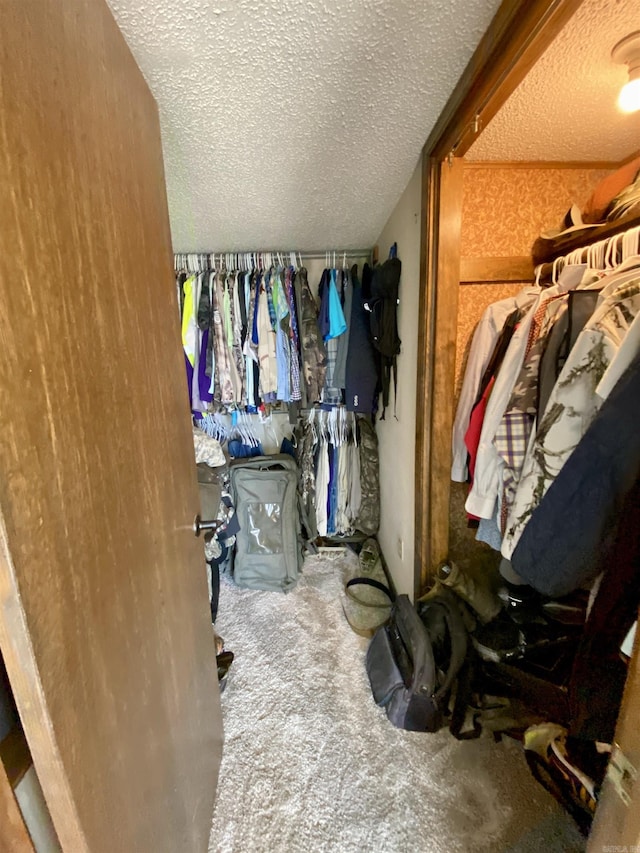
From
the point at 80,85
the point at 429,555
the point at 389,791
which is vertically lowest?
the point at 389,791

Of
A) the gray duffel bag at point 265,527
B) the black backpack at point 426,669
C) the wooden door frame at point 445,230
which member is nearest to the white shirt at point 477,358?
the wooden door frame at point 445,230

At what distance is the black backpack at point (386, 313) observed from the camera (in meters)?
1.65

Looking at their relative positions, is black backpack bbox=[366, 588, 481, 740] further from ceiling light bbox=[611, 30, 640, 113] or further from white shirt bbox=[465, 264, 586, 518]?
ceiling light bbox=[611, 30, 640, 113]

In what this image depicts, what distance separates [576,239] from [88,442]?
1484mm

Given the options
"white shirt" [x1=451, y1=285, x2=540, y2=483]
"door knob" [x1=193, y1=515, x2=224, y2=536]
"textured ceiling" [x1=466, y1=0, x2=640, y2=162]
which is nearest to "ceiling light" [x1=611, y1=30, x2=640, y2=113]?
"textured ceiling" [x1=466, y1=0, x2=640, y2=162]

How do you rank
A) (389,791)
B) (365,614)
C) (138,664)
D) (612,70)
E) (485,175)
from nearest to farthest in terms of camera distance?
(138,664), (612,70), (389,791), (485,175), (365,614)

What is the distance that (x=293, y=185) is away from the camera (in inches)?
55.3

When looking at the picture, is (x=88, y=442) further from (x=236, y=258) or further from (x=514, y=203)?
(x=236, y=258)

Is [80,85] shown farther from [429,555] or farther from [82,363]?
[429,555]

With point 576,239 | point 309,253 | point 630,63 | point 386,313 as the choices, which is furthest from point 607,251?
point 309,253

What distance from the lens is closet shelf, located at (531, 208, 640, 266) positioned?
0.98 meters

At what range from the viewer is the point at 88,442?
18.7 inches

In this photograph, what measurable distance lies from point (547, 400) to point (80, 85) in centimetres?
→ 115

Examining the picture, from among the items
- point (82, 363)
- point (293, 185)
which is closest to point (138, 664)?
point (82, 363)
